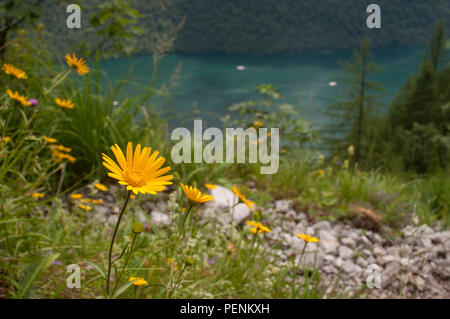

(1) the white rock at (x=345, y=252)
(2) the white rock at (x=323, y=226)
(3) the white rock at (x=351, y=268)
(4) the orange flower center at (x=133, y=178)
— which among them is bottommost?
(3) the white rock at (x=351, y=268)

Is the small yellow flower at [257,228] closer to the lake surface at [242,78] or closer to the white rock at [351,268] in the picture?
the white rock at [351,268]

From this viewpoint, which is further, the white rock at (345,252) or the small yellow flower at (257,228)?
the white rock at (345,252)

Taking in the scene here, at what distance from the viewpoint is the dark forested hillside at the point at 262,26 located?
7.41 feet

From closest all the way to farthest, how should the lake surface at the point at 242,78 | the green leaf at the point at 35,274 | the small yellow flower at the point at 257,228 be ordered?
the green leaf at the point at 35,274
the small yellow flower at the point at 257,228
the lake surface at the point at 242,78

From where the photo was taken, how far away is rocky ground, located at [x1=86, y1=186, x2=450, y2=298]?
5.52 feet

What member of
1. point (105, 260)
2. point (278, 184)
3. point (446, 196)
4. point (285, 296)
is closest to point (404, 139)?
point (446, 196)

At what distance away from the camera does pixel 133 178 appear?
1.57 feet

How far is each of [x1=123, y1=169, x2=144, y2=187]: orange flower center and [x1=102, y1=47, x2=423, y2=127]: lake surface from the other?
1631 millimetres

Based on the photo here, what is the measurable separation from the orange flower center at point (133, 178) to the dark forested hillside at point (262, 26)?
1723mm

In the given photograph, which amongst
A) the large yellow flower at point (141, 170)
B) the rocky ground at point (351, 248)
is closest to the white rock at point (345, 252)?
the rocky ground at point (351, 248)

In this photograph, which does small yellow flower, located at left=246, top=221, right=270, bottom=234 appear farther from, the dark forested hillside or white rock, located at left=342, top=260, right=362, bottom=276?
the dark forested hillside

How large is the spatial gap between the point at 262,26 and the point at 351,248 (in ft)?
8.85

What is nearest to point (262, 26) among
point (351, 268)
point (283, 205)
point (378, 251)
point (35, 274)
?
point (283, 205)

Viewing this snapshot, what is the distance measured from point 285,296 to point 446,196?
1.90 metres
